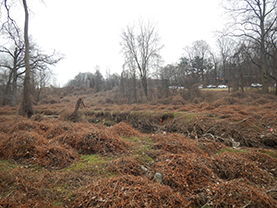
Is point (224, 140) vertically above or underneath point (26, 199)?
underneath

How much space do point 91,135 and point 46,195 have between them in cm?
270

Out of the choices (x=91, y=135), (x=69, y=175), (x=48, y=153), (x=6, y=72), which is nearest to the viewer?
(x=69, y=175)

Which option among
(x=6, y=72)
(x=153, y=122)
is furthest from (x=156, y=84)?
(x=6, y=72)

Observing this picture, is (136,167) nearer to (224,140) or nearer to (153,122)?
(224,140)

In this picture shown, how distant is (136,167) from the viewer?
12.5ft

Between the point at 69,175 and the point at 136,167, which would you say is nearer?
the point at 69,175

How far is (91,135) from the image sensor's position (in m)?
5.41

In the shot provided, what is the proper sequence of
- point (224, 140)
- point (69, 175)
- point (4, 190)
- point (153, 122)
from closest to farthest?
point (4, 190) < point (69, 175) < point (224, 140) < point (153, 122)

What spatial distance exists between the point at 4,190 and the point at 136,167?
2.47m

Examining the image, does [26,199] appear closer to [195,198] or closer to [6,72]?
[195,198]

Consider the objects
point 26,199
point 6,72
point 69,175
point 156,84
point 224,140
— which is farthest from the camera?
point 6,72

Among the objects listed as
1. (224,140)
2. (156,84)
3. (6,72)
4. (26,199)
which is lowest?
(224,140)

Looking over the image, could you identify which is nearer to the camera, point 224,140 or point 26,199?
point 26,199

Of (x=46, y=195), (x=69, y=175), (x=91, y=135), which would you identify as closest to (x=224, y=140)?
(x=91, y=135)
